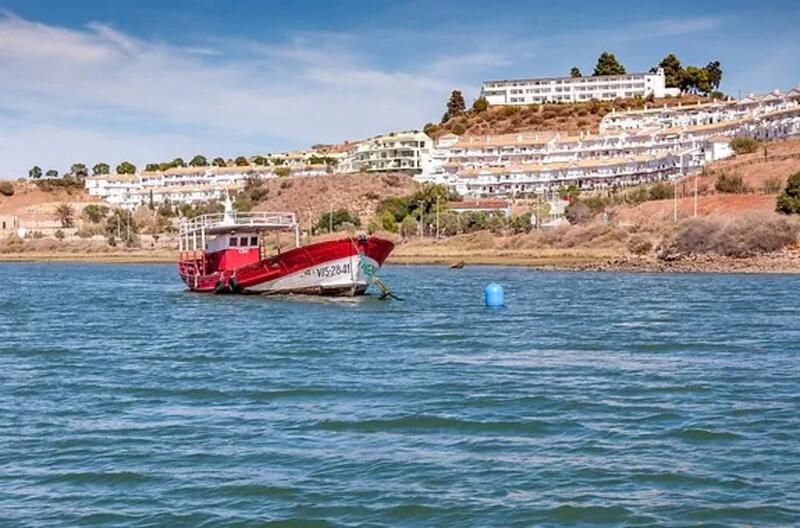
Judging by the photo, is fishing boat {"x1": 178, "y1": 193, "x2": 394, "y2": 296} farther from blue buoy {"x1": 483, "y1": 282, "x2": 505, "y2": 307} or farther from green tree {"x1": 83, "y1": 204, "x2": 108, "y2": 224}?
green tree {"x1": 83, "y1": 204, "x2": 108, "y2": 224}

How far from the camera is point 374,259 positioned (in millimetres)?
48438

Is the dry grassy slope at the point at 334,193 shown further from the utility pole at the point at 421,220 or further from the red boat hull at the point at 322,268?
the red boat hull at the point at 322,268

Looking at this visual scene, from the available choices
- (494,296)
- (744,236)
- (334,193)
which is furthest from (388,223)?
(494,296)

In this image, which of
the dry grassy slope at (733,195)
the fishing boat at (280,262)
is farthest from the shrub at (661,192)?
the fishing boat at (280,262)

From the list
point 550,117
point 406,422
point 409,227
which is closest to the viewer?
point 406,422

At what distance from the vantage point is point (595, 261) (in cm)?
8325

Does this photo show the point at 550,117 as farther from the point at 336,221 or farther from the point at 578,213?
the point at 578,213

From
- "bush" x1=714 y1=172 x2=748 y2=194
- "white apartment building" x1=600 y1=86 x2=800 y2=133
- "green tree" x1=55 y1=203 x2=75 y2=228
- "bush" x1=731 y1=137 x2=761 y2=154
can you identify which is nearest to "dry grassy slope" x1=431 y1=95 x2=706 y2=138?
"white apartment building" x1=600 y1=86 x2=800 y2=133

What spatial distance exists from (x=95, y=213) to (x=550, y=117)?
7624 cm

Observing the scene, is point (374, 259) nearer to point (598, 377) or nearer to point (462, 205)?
point (598, 377)

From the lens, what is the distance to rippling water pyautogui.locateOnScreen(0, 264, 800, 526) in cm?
1365

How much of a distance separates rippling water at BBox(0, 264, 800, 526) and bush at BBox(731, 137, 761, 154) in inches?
3712

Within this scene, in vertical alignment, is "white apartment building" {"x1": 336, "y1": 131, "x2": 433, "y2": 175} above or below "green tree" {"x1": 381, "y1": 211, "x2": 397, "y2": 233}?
above

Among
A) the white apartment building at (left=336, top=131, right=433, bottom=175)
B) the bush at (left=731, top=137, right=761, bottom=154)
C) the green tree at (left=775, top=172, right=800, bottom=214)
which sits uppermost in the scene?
the white apartment building at (left=336, top=131, right=433, bottom=175)
